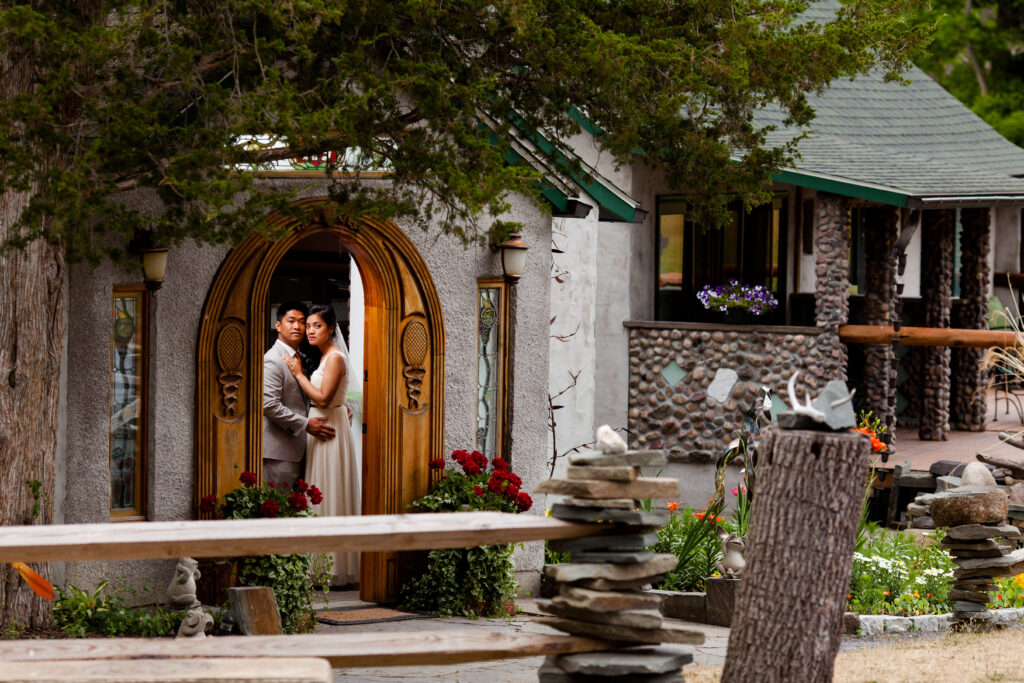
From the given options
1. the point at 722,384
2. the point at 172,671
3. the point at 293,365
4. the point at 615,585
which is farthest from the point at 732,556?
the point at 722,384

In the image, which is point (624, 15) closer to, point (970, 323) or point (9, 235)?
point (9, 235)

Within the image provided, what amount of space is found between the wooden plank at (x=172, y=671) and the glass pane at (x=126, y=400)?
3745 millimetres

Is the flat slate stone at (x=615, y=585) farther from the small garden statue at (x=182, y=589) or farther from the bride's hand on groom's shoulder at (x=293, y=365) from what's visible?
the bride's hand on groom's shoulder at (x=293, y=365)

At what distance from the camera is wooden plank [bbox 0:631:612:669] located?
518 centimetres

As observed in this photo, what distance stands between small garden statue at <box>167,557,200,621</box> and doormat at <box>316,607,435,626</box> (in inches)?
49.7

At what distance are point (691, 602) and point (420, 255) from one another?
3293 millimetres

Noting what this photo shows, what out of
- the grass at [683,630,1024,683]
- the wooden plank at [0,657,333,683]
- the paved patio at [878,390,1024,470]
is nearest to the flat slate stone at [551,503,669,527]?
the wooden plank at [0,657,333,683]

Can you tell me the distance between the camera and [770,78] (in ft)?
28.9

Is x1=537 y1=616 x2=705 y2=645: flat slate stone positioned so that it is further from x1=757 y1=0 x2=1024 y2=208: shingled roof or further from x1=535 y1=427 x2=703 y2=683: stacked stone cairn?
x1=757 y1=0 x2=1024 y2=208: shingled roof

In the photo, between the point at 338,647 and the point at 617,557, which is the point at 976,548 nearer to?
the point at 617,557

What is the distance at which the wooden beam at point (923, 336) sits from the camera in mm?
16500

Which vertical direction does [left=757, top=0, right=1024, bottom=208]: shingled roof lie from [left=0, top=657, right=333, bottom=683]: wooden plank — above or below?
above

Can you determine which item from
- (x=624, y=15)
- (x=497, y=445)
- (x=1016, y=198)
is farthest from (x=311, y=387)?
(x=1016, y=198)

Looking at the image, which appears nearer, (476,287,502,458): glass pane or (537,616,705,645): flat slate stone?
(537,616,705,645): flat slate stone
